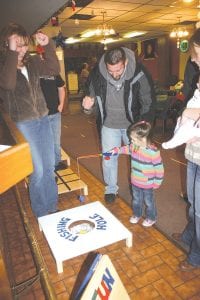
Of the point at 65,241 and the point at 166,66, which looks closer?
the point at 65,241

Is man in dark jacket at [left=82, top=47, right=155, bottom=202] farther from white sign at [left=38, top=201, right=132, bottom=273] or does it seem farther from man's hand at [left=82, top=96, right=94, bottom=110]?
white sign at [left=38, top=201, right=132, bottom=273]

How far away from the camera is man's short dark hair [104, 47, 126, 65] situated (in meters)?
2.43

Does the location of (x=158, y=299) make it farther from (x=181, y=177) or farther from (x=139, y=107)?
(x=181, y=177)

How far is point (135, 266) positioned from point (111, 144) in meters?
A: 1.30

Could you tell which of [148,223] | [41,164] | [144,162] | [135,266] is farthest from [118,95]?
[135,266]

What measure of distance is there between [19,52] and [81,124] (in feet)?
19.2

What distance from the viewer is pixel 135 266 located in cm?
223

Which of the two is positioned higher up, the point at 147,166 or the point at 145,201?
the point at 147,166

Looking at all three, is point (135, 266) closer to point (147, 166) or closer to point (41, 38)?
point (147, 166)

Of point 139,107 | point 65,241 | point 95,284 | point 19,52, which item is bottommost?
point 65,241

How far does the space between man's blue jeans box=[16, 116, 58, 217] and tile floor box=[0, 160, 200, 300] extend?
0.30 meters

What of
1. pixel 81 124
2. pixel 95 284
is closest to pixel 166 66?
pixel 81 124

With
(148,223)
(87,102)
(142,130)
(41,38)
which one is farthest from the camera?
(87,102)

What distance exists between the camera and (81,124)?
8023 millimetres
